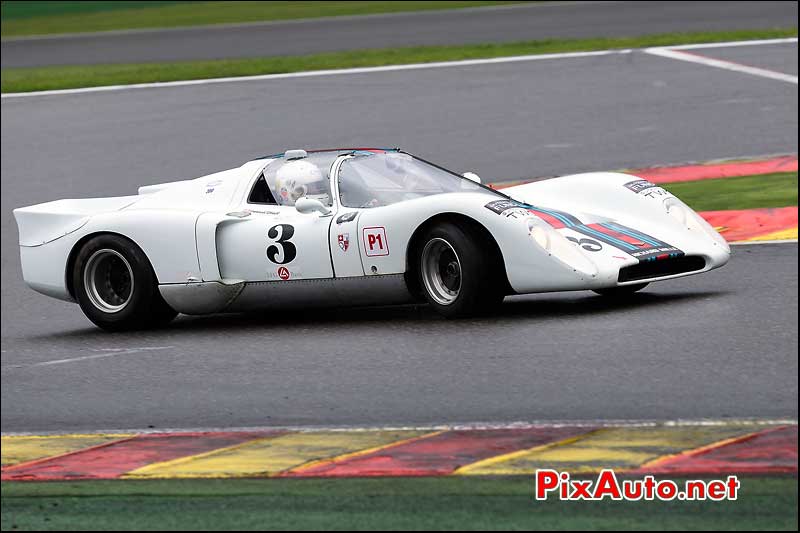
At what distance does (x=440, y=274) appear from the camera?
28.5 ft

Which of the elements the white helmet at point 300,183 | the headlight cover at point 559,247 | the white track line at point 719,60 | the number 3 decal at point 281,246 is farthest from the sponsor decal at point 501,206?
the white track line at point 719,60

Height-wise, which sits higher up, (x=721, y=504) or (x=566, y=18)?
(x=566, y=18)

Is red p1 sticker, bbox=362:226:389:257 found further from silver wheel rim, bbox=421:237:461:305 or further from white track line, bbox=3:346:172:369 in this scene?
white track line, bbox=3:346:172:369

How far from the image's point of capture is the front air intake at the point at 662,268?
27.6ft

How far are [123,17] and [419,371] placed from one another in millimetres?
27310

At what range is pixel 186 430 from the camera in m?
6.70

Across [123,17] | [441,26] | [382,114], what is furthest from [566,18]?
[123,17]

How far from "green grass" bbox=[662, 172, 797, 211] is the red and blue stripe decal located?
3.59m

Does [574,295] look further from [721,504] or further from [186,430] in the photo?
[721,504]

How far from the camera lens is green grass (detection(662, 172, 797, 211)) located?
1230cm

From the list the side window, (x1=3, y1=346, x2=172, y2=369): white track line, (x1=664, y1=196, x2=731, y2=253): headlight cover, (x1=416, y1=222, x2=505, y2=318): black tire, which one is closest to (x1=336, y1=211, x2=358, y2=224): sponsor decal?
(x1=416, y1=222, x2=505, y2=318): black tire

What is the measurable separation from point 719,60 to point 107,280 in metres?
12.7

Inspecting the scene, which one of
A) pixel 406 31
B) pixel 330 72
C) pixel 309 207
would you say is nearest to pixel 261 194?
pixel 309 207

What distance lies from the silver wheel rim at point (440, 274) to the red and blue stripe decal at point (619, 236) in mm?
550
